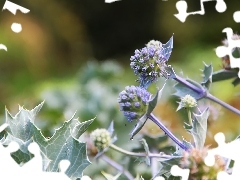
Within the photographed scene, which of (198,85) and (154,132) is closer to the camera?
(198,85)

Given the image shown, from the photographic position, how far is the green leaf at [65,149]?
0.58 meters

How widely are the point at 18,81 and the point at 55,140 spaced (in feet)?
7.42

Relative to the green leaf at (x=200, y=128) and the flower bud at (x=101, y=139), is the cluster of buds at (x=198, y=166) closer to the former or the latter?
the green leaf at (x=200, y=128)

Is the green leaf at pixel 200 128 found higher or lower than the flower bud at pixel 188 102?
lower

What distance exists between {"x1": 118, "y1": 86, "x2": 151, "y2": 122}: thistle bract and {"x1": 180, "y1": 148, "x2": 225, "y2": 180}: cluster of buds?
0.13 meters

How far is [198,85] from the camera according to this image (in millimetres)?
749

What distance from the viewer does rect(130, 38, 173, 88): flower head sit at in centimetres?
64

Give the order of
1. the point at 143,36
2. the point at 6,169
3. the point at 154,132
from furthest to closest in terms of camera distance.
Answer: the point at 143,36, the point at 154,132, the point at 6,169

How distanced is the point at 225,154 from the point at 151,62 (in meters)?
0.16

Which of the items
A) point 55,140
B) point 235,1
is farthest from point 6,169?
point 235,1

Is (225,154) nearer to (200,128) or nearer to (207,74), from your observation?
(200,128)

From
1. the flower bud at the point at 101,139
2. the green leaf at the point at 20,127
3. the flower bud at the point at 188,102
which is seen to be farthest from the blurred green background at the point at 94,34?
the green leaf at the point at 20,127

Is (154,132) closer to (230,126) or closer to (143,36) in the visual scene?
(230,126)

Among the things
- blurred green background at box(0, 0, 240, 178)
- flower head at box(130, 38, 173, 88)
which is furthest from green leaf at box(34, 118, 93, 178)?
blurred green background at box(0, 0, 240, 178)
